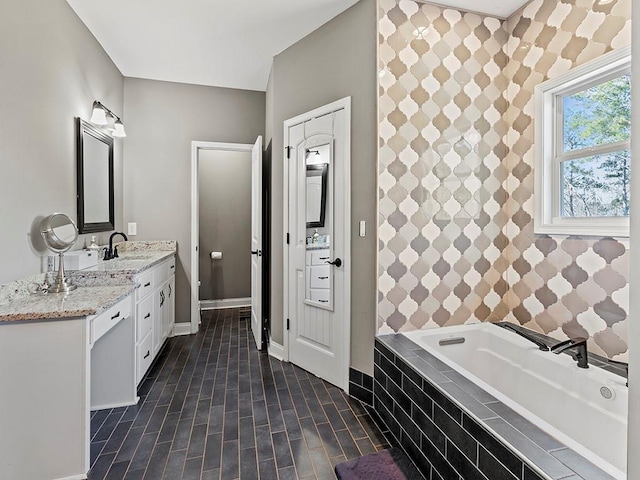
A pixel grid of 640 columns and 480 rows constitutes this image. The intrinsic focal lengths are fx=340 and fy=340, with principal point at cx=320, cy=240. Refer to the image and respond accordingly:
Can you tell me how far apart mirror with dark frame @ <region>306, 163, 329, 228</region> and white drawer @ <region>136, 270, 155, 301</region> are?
1.34m

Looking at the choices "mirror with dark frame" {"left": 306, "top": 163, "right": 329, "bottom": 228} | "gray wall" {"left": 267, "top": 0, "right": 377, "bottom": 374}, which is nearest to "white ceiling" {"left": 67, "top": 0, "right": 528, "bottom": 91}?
"gray wall" {"left": 267, "top": 0, "right": 377, "bottom": 374}

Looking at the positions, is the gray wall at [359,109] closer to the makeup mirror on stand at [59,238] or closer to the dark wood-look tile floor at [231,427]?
the dark wood-look tile floor at [231,427]

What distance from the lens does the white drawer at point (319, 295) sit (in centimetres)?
270

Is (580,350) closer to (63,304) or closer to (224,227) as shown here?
(63,304)

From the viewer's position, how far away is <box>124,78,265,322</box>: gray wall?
3.71 metres

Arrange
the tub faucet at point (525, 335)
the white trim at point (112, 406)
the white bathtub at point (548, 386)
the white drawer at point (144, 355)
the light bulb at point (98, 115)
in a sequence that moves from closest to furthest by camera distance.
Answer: the white bathtub at point (548, 386), the tub faucet at point (525, 335), the white trim at point (112, 406), the white drawer at point (144, 355), the light bulb at point (98, 115)

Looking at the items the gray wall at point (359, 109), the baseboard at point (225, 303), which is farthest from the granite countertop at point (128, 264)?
the gray wall at point (359, 109)

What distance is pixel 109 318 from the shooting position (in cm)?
195

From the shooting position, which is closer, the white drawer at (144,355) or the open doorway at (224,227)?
the white drawer at (144,355)

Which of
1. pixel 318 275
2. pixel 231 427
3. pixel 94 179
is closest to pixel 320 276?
pixel 318 275

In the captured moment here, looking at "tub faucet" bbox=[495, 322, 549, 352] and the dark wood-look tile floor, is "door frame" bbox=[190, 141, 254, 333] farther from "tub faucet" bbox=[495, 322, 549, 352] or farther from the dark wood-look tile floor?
"tub faucet" bbox=[495, 322, 549, 352]

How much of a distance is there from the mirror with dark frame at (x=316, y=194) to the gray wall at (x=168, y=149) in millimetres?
1703

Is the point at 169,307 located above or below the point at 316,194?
below

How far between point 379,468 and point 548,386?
3.51ft
